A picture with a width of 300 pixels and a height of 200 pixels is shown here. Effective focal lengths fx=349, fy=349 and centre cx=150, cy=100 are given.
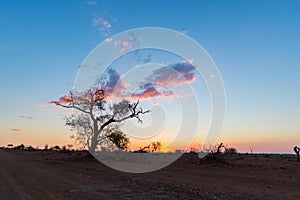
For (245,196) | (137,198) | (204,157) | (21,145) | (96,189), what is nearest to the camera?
(137,198)

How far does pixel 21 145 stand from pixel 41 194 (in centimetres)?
13193

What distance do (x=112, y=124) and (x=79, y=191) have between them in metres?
25.0

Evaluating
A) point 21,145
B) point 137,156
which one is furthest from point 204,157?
point 21,145

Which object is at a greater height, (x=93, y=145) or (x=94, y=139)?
(x=94, y=139)

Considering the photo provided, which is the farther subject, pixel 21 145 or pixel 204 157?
pixel 21 145

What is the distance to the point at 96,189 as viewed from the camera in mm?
14492

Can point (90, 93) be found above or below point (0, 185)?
above

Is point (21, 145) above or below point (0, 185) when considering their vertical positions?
above

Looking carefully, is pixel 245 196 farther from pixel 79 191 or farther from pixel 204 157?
pixel 204 157

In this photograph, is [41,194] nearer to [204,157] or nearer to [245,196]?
[245,196]

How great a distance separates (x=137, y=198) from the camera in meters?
12.2

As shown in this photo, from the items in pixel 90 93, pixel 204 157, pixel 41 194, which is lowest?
pixel 41 194

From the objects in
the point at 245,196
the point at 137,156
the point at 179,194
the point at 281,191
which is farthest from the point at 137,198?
the point at 137,156

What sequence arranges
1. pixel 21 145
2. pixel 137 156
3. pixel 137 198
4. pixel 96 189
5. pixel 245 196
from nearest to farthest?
pixel 137 198 < pixel 245 196 < pixel 96 189 < pixel 137 156 < pixel 21 145
